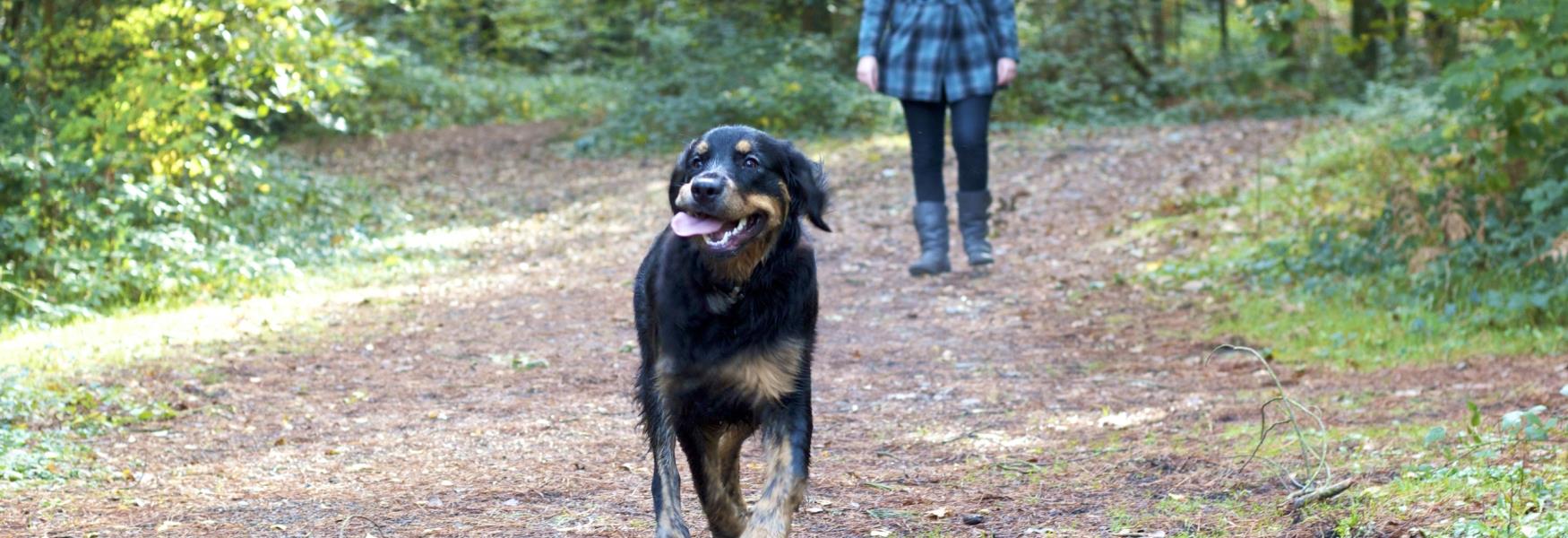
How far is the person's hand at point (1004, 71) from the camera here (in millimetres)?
9102

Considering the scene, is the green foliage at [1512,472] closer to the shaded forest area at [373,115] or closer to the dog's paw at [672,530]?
the dog's paw at [672,530]

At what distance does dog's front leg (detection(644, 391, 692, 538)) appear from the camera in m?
4.07

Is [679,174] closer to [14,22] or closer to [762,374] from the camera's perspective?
[762,374]

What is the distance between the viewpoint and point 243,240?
38.7 ft

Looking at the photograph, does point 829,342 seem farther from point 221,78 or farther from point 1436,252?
point 221,78

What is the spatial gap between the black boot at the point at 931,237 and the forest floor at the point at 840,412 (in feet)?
0.60

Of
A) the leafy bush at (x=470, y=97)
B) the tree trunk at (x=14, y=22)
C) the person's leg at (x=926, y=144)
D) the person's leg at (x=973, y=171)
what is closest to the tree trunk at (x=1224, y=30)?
the leafy bush at (x=470, y=97)

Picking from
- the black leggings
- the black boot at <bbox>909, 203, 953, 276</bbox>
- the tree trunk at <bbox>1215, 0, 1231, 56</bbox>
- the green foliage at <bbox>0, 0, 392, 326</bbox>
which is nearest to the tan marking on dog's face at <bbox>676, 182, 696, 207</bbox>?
the black leggings

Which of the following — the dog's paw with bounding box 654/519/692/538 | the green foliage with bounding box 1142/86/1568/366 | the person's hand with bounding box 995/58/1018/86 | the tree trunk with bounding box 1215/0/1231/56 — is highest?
the person's hand with bounding box 995/58/1018/86

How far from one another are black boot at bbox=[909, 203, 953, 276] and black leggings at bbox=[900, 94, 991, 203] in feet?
0.28

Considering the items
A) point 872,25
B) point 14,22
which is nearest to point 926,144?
point 872,25

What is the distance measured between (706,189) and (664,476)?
2.74ft

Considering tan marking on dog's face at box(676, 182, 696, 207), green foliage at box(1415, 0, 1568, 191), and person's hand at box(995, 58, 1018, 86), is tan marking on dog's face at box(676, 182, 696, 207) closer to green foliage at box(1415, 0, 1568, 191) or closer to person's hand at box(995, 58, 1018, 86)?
person's hand at box(995, 58, 1018, 86)

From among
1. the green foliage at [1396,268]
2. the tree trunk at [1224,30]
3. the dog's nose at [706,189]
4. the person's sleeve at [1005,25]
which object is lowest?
the tree trunk at [1224,30]
